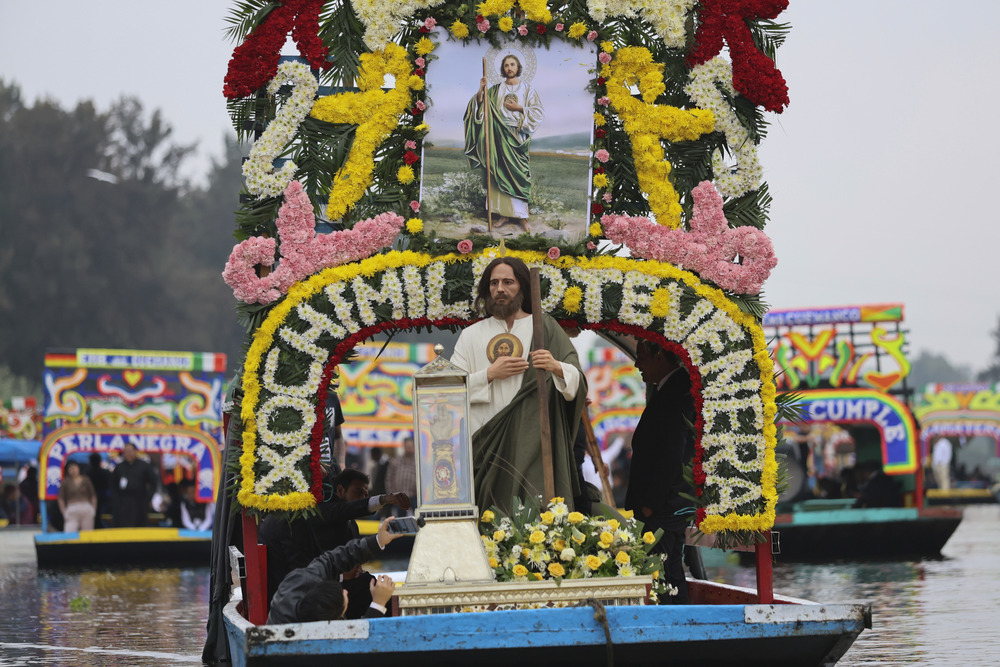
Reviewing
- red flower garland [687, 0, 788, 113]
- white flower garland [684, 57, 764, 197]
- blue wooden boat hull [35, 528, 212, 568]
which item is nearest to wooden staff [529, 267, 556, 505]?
white flower garland [684, 57, 764, 197]

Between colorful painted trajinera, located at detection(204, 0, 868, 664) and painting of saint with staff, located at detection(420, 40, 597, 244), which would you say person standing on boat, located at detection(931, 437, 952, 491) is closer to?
colorful painted trajinera, located at detection(204, 0, 868, 664)

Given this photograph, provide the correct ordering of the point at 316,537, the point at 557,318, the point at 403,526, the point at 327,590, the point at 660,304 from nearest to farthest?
the point at 327,590 → the point at 403,526 → the point at 660,304 → the point at 557,318 → the point at 316,537

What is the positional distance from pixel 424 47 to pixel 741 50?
1847 mm

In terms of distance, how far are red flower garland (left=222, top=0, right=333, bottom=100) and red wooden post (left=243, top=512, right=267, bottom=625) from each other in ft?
8.17

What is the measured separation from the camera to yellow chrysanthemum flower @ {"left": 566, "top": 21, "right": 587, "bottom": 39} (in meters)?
7.91

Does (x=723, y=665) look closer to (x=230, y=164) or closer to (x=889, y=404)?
(x=889, y=404)

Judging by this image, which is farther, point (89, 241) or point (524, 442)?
point (89, 241)

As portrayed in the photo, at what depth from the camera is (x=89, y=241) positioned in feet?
179

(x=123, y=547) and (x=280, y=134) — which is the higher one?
(x=280, y=134)

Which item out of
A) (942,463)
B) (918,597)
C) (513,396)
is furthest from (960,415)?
(513,396)

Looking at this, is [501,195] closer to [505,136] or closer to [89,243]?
[505,136]

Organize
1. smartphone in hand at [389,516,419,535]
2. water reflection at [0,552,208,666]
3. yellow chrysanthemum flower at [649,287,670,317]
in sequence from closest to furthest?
smartphone in hand at [389,516,419,535]
yellow chrysanthemum flower at [649,287,670,317]
water reflection at [0,552,208,666]

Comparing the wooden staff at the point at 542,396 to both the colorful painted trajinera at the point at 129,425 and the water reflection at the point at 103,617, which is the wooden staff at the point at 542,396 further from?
the colorful painted trajinera at the point at 129,425

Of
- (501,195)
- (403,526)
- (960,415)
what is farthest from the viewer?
(960,415)
